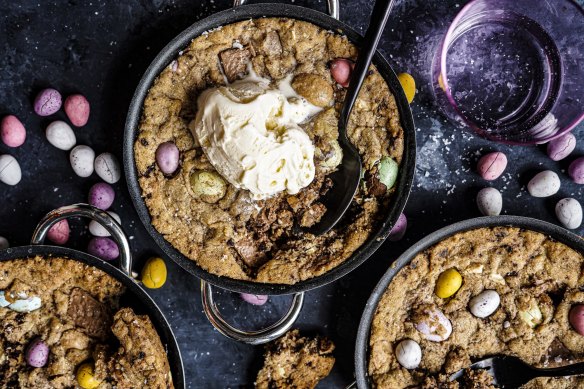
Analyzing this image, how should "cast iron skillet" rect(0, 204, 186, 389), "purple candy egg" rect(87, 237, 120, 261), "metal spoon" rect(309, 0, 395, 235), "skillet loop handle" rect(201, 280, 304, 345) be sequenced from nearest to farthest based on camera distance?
1. "metal spoon" rect(309, 0, 395, 235)
2. "cast iron skillet" rect(0, 204, 186, 389)
3. "skillet loop handle" rect(201, 280, 304, 345)
4. "purple candy egg" rect(87, 237, 120, 261)

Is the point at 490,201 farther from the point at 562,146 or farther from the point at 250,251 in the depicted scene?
the point at 250,251

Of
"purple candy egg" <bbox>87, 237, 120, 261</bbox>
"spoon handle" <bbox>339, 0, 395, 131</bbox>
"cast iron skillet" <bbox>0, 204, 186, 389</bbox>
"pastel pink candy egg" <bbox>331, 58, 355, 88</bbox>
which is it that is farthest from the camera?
"purple candy egg" <bbox>87, 237, 120, 261</bbox>

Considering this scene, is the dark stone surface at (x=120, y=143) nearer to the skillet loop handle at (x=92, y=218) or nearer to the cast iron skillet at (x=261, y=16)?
the skillet loop handle at (x=92, y=218)

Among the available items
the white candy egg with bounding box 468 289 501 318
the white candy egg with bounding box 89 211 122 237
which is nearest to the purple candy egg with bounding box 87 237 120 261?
the white candy egg with bounding box 89 211 122 237

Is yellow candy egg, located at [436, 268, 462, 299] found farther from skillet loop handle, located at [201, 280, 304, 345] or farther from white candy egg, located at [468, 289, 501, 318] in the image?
skillet loop handle, located at [201, 280, 304, 345]

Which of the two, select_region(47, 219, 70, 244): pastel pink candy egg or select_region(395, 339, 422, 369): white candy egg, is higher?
select_region(47, 219, 70, 244): pastel pink candy egg

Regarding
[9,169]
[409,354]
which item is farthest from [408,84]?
[9,169]

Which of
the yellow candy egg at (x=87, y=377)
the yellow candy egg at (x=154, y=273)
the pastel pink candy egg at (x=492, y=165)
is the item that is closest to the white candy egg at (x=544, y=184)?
the pastel pink candy egg at (x=492, y=165)
